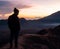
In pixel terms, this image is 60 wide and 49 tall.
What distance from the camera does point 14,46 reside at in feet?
68.5

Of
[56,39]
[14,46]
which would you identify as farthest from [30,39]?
[14,46]

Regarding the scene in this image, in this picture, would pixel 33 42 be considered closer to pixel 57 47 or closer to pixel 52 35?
pixel 57 47

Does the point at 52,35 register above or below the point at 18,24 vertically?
below

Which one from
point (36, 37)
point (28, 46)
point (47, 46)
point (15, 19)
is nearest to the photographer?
point (15, 19)

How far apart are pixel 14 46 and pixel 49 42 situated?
5.74 meters

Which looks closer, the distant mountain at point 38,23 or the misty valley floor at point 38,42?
the misty valley floor at point 38,42

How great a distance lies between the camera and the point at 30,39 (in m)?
25.9

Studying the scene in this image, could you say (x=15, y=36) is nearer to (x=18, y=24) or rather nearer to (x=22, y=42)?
(x=18, y=24)

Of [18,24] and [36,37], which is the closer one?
[18,24]

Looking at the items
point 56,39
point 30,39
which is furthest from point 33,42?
Answer: point 56,39

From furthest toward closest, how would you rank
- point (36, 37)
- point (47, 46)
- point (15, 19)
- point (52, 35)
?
point (52, 35) → point (36, 37) → point (47, 46) → point (15, 19)

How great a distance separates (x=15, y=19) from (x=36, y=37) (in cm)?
687

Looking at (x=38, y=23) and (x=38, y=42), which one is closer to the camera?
(x=38, y=42)

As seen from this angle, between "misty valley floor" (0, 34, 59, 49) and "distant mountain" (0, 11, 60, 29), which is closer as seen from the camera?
"misty valley floor" (0, 34, 59, 49)
